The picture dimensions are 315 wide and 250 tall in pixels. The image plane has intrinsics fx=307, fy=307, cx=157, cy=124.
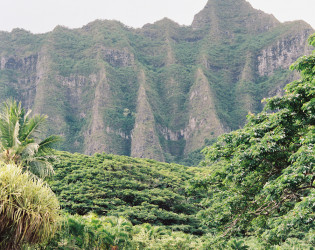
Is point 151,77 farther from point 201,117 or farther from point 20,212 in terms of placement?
point 20,212

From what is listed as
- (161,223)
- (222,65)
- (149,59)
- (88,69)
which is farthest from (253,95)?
(161,223)

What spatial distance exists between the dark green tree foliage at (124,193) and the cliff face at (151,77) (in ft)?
289

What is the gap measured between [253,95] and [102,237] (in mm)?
143597

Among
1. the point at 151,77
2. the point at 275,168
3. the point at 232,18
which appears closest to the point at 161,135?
the point at 151,77

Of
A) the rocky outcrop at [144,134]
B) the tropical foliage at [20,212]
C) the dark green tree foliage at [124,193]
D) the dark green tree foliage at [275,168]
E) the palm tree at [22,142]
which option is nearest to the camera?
the dark green tree foliage at [275,168]

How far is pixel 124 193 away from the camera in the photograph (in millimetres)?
24984

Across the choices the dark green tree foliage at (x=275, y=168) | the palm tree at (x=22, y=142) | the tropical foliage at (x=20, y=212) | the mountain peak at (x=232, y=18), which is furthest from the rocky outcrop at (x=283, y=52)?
the tropical foliage at (x=20, y=212)

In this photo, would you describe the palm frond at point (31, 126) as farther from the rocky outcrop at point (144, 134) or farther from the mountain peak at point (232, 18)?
the mountain peak at point (232, 18)

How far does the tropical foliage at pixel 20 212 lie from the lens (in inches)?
254

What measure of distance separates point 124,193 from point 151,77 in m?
138

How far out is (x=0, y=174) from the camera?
6562 millimetres

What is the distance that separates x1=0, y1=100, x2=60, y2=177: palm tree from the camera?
11016 mm

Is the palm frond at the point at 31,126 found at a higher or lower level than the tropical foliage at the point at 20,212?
higher

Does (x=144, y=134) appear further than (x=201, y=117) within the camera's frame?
No
